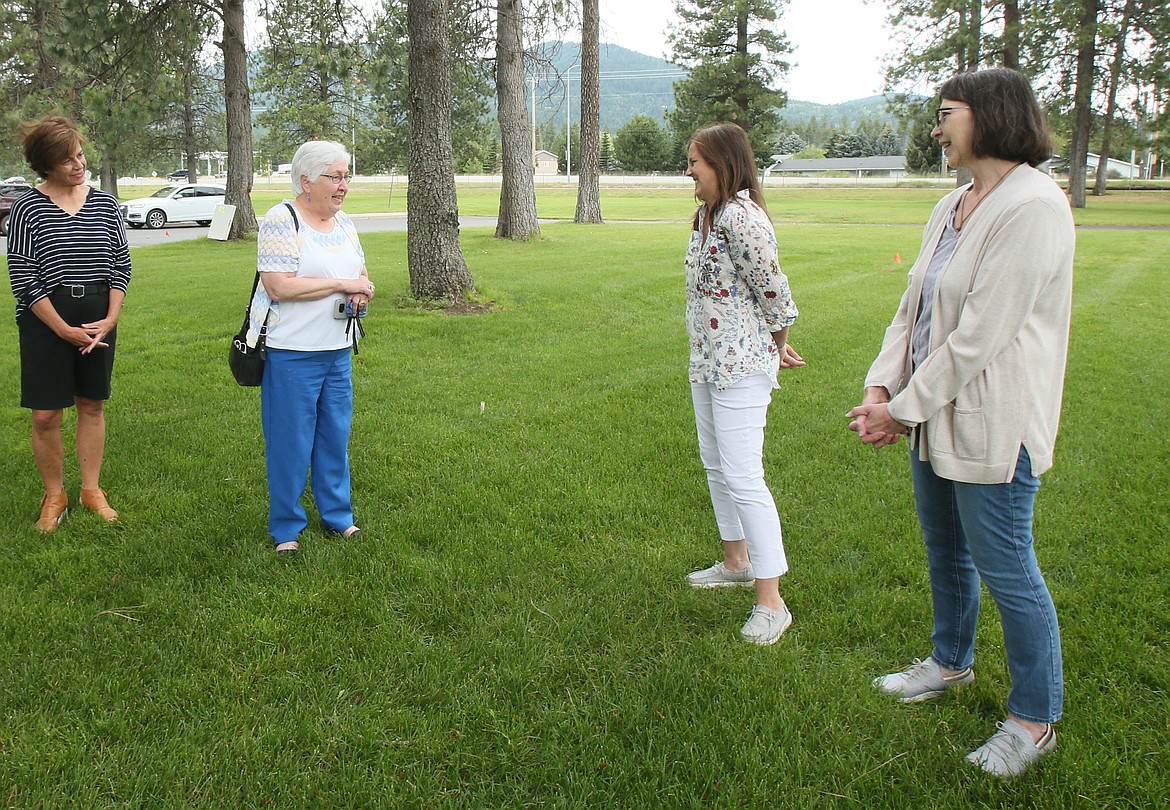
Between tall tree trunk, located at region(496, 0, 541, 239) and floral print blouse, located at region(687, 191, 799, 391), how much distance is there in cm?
1537

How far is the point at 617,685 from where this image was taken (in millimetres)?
3074

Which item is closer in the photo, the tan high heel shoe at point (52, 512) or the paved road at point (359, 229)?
the tan high heel shoe at point (52, 512)

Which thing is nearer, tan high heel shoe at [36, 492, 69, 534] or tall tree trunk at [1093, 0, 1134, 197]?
tan high heel shoe at [36, 492, 69, 534]

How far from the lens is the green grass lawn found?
2.62 m

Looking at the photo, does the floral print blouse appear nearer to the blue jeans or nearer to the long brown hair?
the long brown hair

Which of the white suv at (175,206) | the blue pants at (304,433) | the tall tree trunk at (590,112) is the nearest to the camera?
the blue pants at (304,433)

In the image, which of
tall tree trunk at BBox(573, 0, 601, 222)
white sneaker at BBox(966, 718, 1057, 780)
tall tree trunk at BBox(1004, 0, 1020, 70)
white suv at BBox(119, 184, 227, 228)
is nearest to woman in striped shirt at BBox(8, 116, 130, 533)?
white sneaker at BBox(966, 718, 1057, 780)

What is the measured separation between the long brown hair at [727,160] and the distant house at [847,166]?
106283 mm

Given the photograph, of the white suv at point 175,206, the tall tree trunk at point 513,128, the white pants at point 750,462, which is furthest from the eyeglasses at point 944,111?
the white suv at point 175,206

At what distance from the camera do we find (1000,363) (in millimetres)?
2406

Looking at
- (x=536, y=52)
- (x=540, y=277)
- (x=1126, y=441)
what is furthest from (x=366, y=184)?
(x=1126, y=441)

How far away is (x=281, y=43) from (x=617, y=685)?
12.7m

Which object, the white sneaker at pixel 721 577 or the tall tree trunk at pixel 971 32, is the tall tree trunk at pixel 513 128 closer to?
the white sneaker at pixel 721 577

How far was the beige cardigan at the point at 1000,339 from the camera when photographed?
2.32 meters
